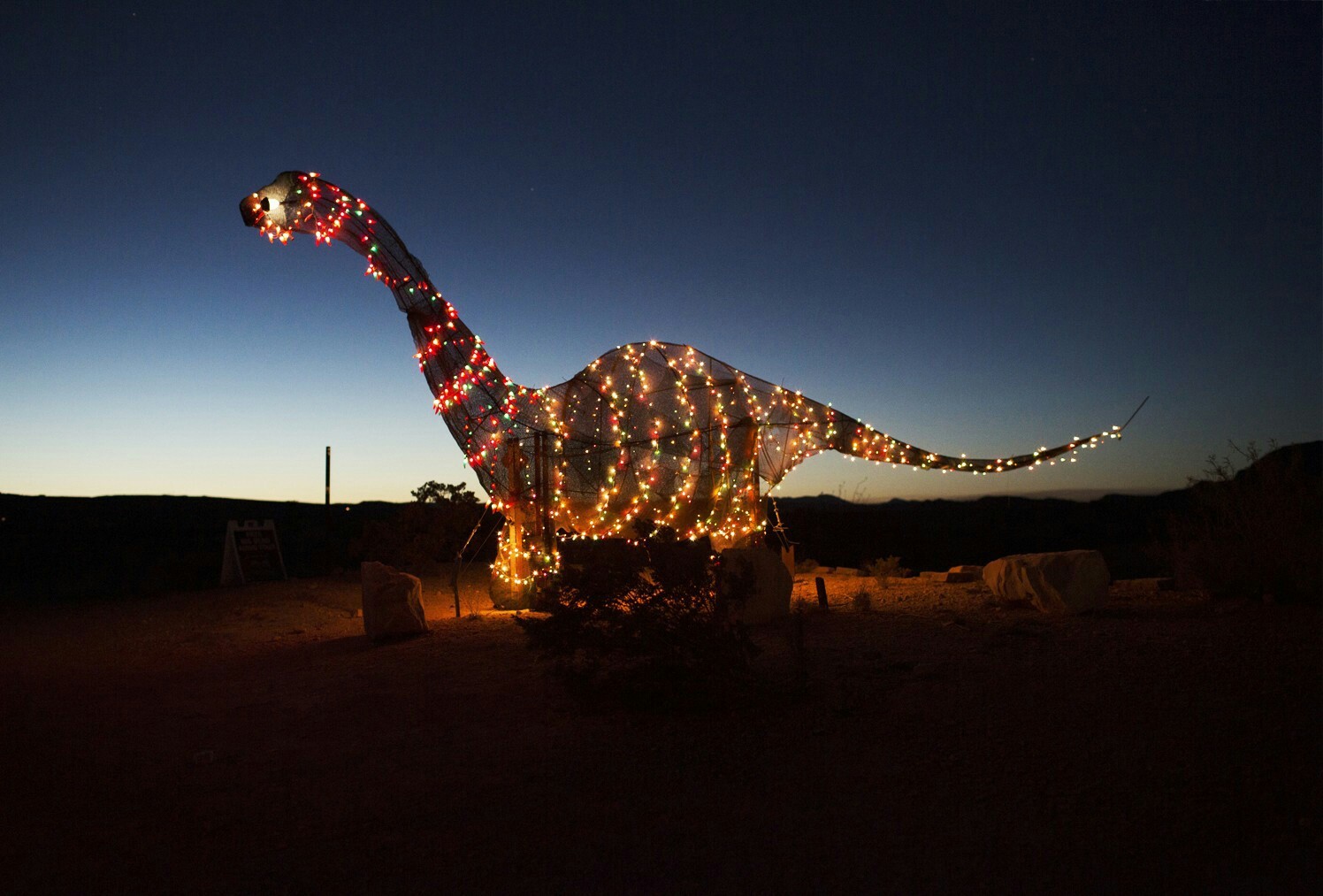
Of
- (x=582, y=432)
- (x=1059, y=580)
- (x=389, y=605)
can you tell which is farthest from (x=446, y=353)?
(x=1059, y=580)

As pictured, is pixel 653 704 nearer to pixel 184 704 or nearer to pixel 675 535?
pixel 675 535

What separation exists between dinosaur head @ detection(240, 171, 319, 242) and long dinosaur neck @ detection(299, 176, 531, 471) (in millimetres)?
358

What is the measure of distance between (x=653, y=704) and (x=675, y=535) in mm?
1373

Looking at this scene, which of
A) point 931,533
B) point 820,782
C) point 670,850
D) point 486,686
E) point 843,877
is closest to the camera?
point 843,877

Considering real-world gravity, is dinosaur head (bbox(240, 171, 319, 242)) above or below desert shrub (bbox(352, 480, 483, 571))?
above

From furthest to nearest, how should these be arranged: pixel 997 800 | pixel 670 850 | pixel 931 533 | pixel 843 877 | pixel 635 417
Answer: pixel 931 533 < pixel 635 417 < pixel 997 800 < pixel 670 850 < pixel 843 877

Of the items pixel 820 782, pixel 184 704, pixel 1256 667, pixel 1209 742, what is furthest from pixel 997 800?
pixel 184 704

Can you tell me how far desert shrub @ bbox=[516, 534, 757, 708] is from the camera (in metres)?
5.97

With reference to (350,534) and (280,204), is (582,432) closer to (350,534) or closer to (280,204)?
(280,204)

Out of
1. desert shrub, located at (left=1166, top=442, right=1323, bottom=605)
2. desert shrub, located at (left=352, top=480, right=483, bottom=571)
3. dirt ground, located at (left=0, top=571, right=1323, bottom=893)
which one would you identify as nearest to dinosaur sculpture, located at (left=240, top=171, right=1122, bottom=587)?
desert shrub, located at (left=1166, top=442, right=1323, bottom=605)

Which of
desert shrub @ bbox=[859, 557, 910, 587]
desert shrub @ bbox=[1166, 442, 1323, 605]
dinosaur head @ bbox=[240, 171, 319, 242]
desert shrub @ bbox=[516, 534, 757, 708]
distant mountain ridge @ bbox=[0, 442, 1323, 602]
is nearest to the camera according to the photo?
desert shrub @ bbox=[516, 534, 757, 708]

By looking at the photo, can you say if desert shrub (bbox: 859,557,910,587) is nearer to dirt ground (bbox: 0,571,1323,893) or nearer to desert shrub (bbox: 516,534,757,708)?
dirt ground (bbox: 0,571,1323,893)

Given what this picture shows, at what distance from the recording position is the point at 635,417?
10.9 m

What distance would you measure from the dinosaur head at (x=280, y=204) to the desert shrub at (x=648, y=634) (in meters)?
6.43
